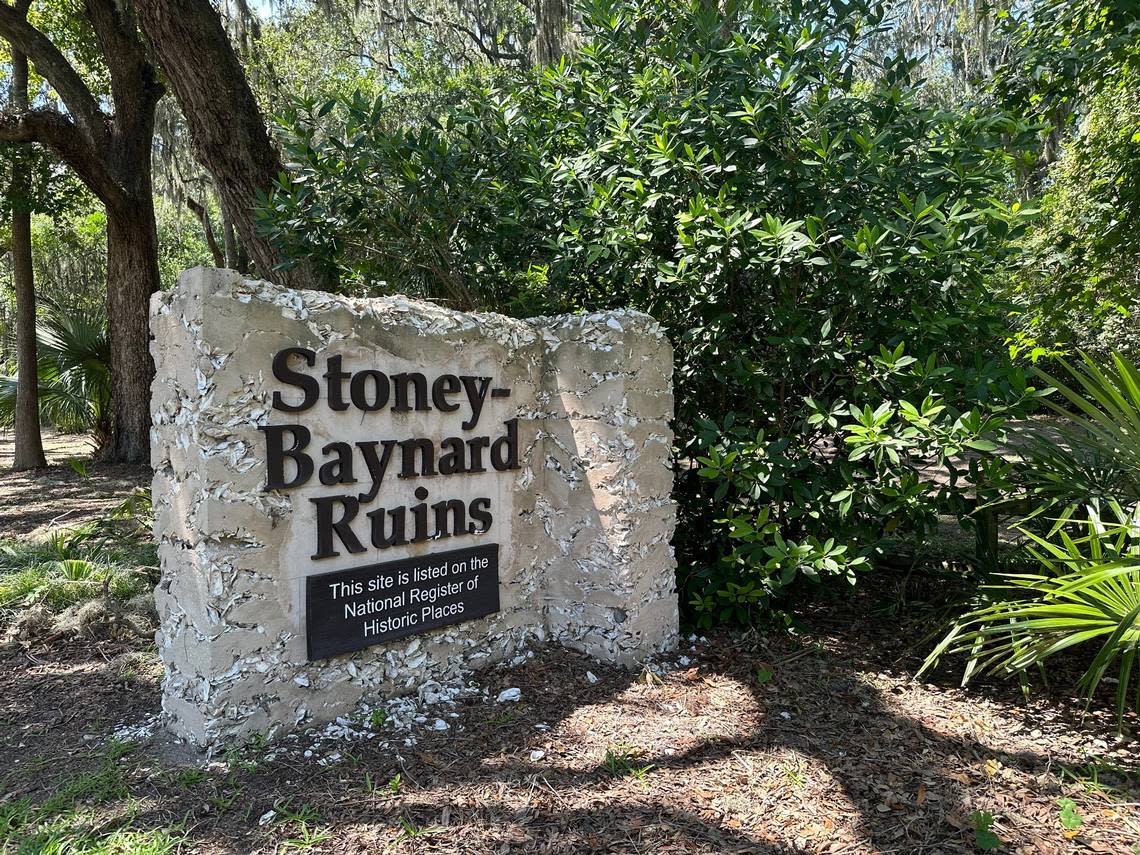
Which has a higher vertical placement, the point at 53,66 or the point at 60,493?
the point at 53,66

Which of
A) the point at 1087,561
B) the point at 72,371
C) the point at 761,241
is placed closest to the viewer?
the point at 1087,561

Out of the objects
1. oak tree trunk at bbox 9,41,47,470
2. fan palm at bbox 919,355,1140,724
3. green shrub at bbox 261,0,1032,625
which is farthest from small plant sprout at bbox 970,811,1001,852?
oak tree trunk at bbox 9,41,47,470

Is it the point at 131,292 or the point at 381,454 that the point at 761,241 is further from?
the point at 131,292

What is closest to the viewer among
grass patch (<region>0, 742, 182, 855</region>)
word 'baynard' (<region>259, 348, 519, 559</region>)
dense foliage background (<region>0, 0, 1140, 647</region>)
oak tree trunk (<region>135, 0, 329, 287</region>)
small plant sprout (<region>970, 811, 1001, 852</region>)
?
grass patch (<region>0, 742, 182, 855</region>)

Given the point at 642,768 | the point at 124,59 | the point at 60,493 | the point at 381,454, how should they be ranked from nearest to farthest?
the point at 642,768 → the point at 381,454 → the point at 60,493 → the point at 124,59

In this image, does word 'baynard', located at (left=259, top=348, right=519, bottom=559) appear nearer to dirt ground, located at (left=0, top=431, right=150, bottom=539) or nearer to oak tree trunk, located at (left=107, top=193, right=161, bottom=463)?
dirt ground, located at (left=0, top=431, right=150, bottom=539)

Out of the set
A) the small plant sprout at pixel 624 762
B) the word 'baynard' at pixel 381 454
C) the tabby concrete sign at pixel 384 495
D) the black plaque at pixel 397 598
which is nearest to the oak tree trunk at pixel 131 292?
the tabby concrete sign at pixel 384 495

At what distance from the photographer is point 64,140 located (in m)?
9.05

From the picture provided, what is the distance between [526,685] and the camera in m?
3.83

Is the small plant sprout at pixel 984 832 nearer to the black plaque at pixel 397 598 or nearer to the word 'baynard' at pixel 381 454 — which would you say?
the black plaque at pixel 397 598

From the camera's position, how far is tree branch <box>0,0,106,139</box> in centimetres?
904

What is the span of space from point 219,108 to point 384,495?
3914mm

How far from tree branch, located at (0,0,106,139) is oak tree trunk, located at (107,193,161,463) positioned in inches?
41.0

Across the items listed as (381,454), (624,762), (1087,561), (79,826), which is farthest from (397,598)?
(1087,561)
